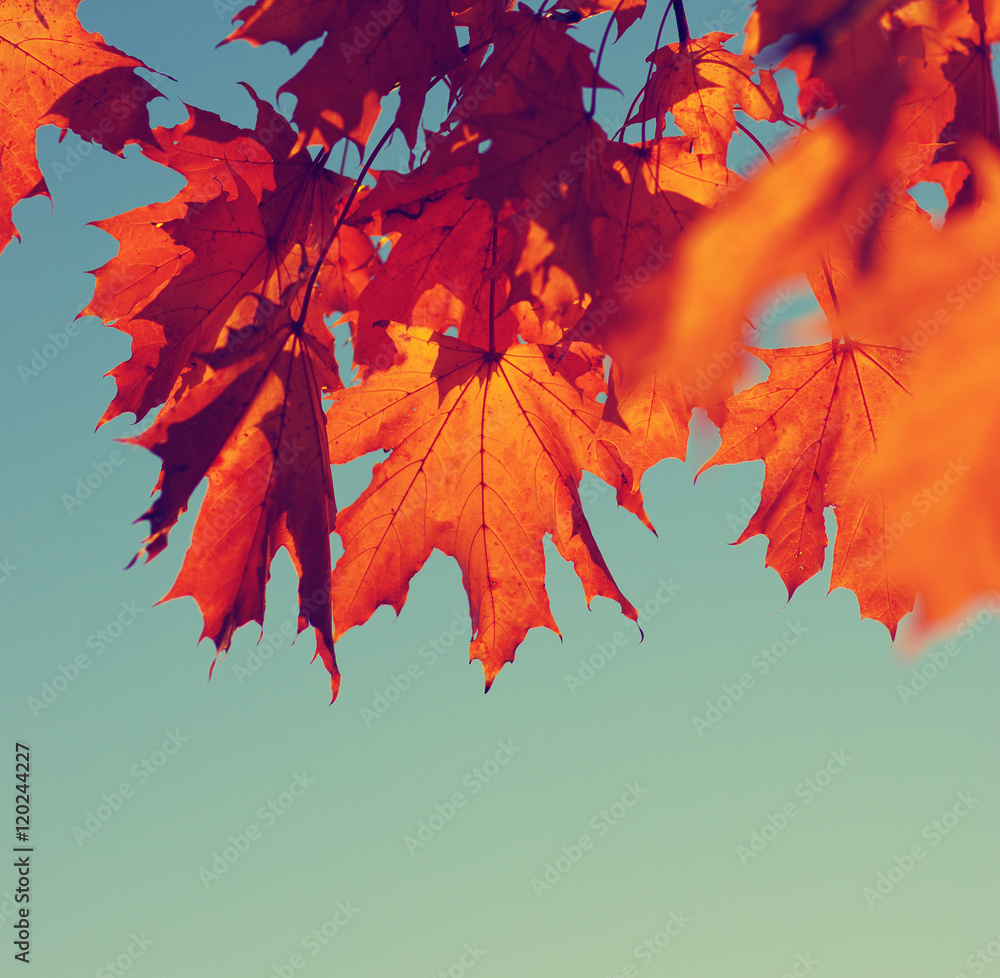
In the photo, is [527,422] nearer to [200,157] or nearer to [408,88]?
[408,88]

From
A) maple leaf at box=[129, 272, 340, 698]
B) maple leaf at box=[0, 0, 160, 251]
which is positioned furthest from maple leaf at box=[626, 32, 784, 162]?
maple leaf at box=[0, 0, 160, 251]

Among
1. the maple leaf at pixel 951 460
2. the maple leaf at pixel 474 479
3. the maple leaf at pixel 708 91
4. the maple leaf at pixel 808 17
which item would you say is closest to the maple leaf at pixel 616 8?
the maple leaf at pixel 708 91

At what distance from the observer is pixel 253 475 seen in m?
1.42

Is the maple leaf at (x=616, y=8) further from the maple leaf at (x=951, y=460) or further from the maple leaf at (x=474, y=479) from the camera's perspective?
the maple leaf at (x=951, y=460)

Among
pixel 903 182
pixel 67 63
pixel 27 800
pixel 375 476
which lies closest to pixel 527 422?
pixel 375 476

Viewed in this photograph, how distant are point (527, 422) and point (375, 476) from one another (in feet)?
1.07

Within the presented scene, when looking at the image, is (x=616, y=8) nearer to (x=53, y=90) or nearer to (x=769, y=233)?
(x=769, y=233)

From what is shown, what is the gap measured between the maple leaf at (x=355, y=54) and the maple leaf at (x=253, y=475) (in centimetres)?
34

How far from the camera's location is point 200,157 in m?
1.79

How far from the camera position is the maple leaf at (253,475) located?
133cm

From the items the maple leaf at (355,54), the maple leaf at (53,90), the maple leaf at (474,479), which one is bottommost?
the maple leaf at (474,479)

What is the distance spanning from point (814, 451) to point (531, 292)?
0.82 metres

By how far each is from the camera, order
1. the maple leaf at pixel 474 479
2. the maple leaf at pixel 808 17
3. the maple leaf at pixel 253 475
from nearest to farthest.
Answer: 1. the maple leaf at pixel 808 17
2. the maple leaf at pixel 253 475
3. the maple leaf at pixel 474 479

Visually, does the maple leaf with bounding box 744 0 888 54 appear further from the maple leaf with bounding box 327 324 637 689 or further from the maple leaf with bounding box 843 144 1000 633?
the maple leaf with bounding box 327 324 637 689
